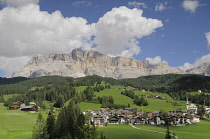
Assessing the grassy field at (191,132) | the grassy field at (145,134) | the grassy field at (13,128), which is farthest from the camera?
the grassy field at (13,128)

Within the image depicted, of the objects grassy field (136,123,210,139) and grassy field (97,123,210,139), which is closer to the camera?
grassy field (97,123,210,139)

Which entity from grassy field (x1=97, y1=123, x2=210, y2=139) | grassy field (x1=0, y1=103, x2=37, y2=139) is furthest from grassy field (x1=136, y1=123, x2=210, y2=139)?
grassy field (x1=0, y1=103, x2=37, y2=139)

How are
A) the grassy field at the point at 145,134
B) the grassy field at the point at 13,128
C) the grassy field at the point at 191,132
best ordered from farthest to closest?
the grassy field at the point at 13,128 → the grassy field at the point at 191,132 → the grassy field at the point at 145,134

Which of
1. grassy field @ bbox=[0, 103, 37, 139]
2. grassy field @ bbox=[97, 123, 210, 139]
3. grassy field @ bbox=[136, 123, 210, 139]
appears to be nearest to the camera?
grassy field @ bbox=[97, 123, 210, 139]

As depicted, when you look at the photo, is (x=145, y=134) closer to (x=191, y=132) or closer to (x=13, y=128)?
(x=191, y=132)

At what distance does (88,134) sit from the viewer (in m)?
47.4

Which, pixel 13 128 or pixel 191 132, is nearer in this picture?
pixel 191 132

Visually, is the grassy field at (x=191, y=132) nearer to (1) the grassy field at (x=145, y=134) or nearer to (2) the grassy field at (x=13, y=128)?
(1) the grassy field at (x=145, y=134)

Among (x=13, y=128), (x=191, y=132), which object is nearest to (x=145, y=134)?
(x=191, y=132)

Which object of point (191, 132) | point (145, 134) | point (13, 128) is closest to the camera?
point (145, 134)

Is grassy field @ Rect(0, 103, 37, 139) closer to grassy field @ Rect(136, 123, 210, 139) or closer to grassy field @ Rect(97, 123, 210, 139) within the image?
grassy field @ Rect(97, 123, 210, 139)

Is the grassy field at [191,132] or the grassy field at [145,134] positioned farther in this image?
the grassy field at [191,132]

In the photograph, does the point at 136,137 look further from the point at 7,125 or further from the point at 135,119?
the point at 135,119

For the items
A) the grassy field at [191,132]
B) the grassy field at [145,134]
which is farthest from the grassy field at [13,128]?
the grassy field at [191,132]
